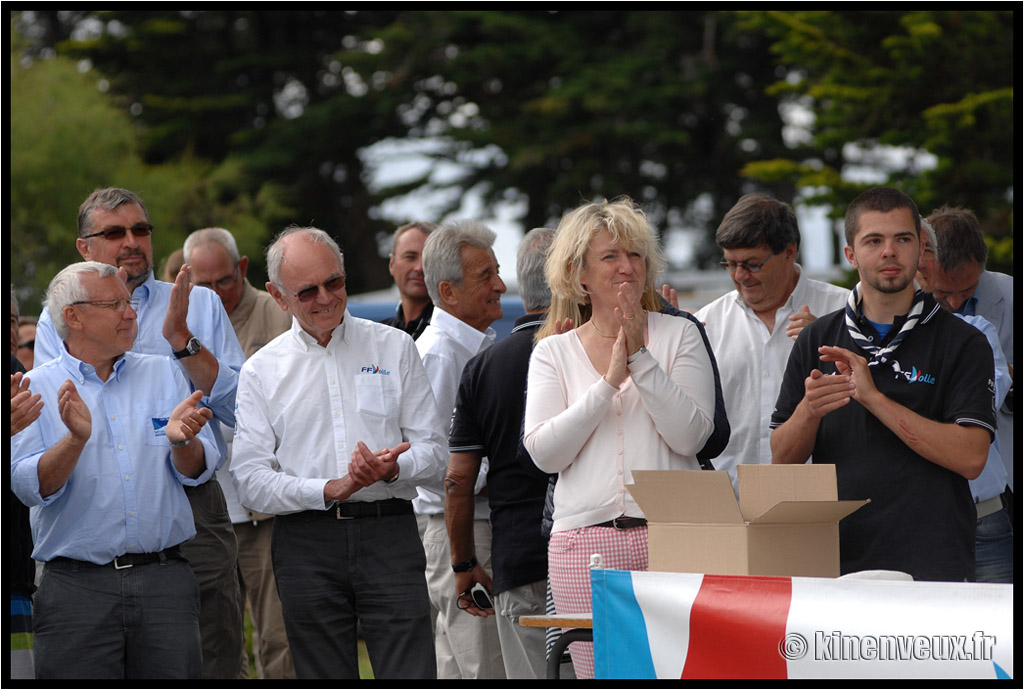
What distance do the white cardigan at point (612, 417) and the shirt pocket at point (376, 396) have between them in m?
0.66

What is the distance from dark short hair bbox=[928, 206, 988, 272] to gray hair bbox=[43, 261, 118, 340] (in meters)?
2.97

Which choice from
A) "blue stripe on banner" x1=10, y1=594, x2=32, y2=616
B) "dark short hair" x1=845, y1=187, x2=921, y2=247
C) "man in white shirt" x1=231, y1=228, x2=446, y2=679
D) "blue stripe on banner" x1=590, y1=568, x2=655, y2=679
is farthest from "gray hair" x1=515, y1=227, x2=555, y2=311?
A: "blue stripe on banner" x1=10, y1=594, x2=32, y2=616

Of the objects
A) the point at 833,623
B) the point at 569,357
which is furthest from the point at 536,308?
the point at 833,623

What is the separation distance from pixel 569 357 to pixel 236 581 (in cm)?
189

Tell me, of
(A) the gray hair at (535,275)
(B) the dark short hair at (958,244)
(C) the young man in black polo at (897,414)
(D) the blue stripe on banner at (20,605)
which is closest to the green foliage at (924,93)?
(B) the dark short hair at (958,244)

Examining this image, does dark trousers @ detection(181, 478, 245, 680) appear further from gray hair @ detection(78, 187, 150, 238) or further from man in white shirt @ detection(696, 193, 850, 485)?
man in white shirt @ detection(696, 193, 850, 485)

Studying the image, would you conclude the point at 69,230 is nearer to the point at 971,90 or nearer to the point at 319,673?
the point at 971,90

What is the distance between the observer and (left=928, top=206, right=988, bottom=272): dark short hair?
4.61m

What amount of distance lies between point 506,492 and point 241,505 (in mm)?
1550

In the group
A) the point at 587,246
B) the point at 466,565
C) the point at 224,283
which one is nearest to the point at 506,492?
the point at 466,565

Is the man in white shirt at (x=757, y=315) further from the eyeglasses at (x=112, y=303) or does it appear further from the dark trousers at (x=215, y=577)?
the eyeglasses at (x=112, y=303)

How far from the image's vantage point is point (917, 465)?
3.69 m

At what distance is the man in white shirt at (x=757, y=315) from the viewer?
180 inches

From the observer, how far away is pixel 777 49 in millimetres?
12641
